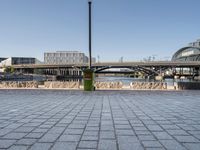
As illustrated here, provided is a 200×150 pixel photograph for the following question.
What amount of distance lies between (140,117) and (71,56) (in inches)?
5929

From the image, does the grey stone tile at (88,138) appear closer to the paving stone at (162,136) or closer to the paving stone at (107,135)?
the paving stone at (107,135)

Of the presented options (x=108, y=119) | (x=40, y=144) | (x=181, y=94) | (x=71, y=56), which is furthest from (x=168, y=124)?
(x=71, y=56)

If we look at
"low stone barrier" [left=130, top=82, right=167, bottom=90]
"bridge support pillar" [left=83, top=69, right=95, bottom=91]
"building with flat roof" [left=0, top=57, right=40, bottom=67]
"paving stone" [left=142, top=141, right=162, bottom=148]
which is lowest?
"paving stone" [left=142, top=141, right=162, bottom=148]

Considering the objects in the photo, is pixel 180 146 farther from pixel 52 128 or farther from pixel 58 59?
pixel 58 59

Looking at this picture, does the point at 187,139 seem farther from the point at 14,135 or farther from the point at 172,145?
the point at 14,135

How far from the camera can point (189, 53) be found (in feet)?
437

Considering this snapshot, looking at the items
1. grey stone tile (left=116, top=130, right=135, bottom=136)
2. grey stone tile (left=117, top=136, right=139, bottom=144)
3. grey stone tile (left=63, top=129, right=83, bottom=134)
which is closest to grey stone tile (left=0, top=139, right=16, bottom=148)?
grey stone tile (left=63, top=129, right=83, bottom=134)

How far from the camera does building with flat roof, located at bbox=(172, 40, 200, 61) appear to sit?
123 metres

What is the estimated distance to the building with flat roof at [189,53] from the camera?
122925mm

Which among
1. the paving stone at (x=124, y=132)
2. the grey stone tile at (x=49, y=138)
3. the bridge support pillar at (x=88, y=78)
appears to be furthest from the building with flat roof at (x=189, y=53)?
the grey stone tile at (x=49, y=138)

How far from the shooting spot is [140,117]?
787 cm

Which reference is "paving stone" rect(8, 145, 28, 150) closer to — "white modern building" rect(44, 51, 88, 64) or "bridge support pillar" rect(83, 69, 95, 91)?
"bridge support pillar" rect(83, 69, 95, 91)

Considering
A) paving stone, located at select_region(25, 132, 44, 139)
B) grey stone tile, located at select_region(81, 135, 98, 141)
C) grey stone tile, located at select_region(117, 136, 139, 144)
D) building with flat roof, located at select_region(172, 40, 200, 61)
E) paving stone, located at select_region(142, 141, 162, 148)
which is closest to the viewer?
paving stone, located at select_region(142, 141, 162, 148)

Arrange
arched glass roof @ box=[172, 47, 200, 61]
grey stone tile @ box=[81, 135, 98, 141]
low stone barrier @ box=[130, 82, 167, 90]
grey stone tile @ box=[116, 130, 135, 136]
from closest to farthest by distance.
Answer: grey stone tile @ box=[81, 135, 98, 141] → grey stone tile @ box=[116, 130, 135, 136] → low stone barrier @ box=[130, 82, 167, 90] → arched glass roof @ box=[172, 47, 200, 61]
